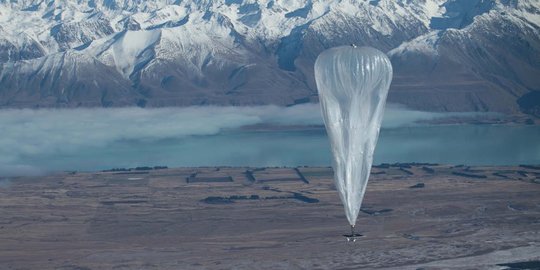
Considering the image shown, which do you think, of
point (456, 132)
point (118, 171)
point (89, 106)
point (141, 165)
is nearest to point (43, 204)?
point (118, 171)

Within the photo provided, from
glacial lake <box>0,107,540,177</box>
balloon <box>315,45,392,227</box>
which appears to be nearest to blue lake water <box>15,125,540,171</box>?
glacial lake <box>0,107,540,177</box>

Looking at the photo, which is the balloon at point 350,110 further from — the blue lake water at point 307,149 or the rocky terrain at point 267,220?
the blue lake water at point 307,149

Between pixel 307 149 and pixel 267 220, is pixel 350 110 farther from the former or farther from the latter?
pixel 307 149

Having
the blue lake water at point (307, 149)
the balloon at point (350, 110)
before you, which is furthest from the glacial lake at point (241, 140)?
the balloon at point (350, 110)

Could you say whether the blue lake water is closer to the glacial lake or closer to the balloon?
the glacial lake

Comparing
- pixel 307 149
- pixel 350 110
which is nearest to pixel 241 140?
pixel 307 149

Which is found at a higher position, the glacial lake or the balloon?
the balloon
